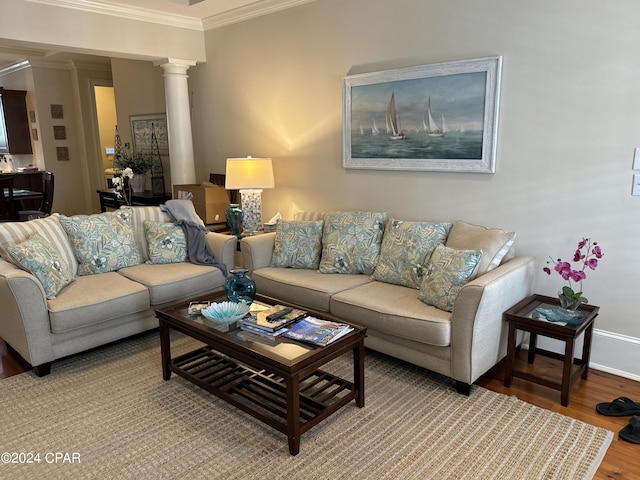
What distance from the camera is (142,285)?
329cm

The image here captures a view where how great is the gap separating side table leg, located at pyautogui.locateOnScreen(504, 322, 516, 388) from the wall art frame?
15.4 feet

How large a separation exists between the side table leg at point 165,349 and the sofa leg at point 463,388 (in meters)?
1.71

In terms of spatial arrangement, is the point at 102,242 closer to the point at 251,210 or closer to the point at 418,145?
the point at 251,210

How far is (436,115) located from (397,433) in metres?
2.19

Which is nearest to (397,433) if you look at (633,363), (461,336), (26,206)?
(461,336)

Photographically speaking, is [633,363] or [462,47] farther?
[462,47]

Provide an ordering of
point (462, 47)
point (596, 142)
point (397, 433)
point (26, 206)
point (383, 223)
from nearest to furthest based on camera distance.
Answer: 1. point (397, 433)
2. point (596, 142)
3. point (462, 47)
4. point (383, 223)
5. point (26, 206)

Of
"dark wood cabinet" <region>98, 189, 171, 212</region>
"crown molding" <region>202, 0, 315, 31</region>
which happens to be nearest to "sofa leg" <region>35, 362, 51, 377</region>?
"dark wood cabinet" <region>98, 189, 171, 212</region>

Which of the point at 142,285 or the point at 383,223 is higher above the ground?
the point at 383,223

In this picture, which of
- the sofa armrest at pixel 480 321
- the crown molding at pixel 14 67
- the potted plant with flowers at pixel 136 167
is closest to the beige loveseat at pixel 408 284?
the sofa armrest at pixel 480 321

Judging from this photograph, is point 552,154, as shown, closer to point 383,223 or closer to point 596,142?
point 596,142

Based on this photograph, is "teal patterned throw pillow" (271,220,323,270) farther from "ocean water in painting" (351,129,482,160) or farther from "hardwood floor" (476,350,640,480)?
"hardwood floor" (476,350,640,480)

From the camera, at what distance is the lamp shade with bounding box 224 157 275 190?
4.22 m

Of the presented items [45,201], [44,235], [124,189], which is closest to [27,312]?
[44,235]
